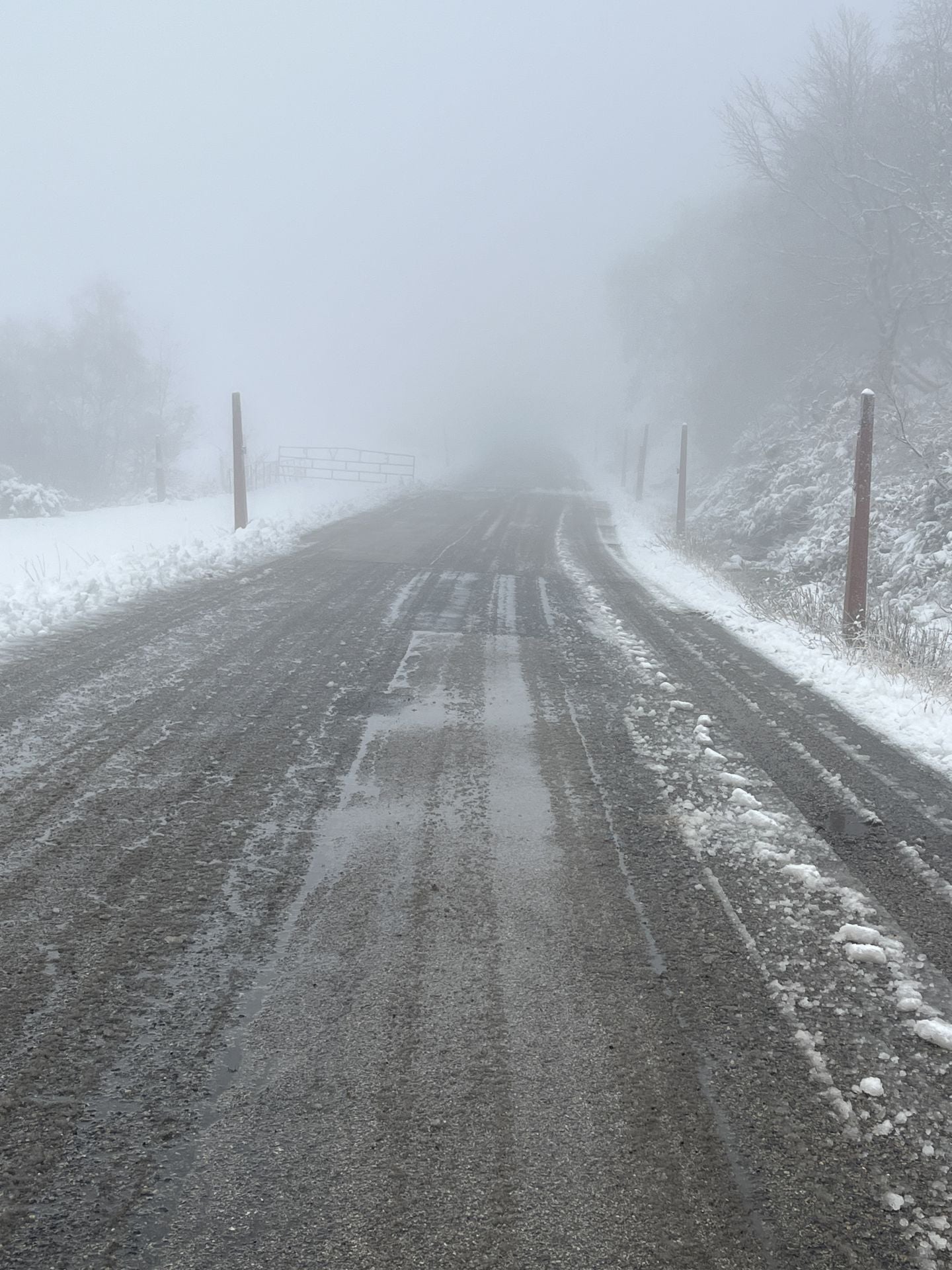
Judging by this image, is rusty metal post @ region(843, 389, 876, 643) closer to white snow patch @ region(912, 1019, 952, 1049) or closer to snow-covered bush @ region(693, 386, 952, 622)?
snow-covered bush @ region(693, 386, 952, 622)

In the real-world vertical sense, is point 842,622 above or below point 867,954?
above

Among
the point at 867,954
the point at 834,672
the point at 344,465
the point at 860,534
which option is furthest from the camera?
the point at 344,465

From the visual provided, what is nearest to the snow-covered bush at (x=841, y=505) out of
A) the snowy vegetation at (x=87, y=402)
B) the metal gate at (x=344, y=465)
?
the metal gate at (x=344, y=465)

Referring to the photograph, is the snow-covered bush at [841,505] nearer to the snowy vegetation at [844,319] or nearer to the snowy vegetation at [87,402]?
the snowy vegetation at [844,319]

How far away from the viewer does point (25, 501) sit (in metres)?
30.0

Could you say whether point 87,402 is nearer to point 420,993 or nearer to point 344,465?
point 344,465

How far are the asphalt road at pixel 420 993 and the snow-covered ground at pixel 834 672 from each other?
46 centimetres

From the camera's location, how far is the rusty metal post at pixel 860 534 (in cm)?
950

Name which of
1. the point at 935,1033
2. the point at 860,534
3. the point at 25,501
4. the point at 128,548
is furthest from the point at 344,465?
the point at 935,1033

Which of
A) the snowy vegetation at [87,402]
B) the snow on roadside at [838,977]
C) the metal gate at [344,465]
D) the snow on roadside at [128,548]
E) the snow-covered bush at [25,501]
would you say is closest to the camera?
the snow on roadside at [838,977]

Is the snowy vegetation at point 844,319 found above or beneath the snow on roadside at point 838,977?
above

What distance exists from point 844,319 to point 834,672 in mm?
26540

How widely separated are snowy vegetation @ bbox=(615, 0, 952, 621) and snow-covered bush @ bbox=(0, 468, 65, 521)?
22.7 m

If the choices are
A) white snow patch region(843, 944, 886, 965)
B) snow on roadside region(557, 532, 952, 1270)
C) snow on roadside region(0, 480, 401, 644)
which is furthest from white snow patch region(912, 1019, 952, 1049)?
snow on roadside region(0, 480, 401, 644)
